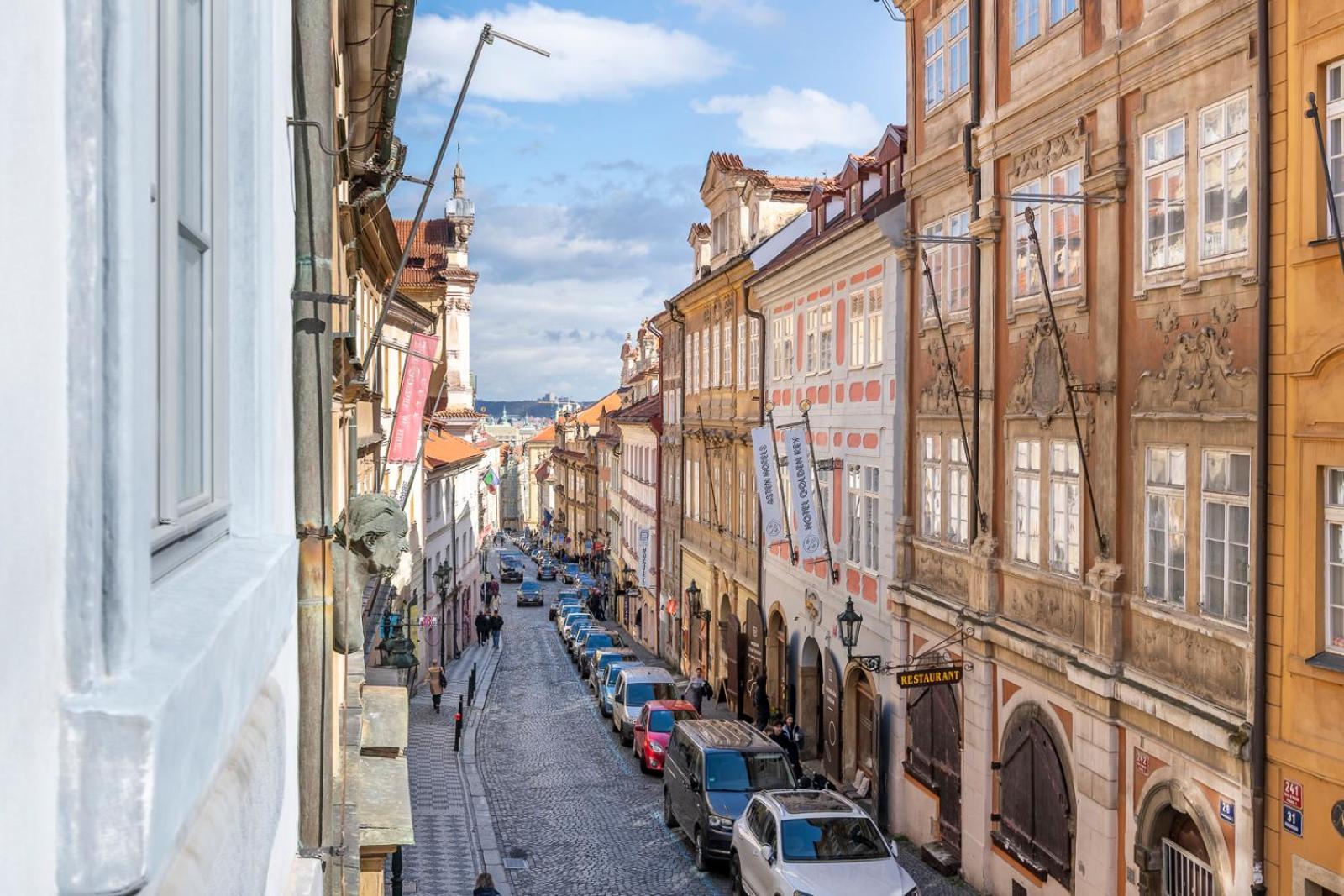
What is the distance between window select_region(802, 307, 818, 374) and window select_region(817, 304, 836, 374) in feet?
0.83

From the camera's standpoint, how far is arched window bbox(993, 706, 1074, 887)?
647 inches

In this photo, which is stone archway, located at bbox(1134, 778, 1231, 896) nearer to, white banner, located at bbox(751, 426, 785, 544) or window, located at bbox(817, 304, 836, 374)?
white banner, located at bbox(751, 426, 785, 544)

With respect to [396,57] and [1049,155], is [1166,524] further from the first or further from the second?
[396,57]

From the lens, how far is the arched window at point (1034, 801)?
16.4 meters

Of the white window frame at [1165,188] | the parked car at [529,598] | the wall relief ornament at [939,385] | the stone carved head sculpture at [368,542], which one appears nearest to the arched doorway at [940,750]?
the wall relief ornament at [939,385]

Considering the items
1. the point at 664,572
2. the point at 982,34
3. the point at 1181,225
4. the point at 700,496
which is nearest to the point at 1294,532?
the point at 1181,225

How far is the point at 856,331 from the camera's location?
25344 millimetres

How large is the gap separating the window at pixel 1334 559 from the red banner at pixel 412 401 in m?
10.7

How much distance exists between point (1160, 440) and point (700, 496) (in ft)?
94.1

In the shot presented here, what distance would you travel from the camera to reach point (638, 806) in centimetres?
2592

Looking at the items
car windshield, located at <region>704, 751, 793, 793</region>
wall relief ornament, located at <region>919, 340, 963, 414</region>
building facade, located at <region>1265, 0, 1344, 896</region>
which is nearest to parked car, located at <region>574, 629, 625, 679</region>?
car windshield, located at <region>704, 751, 793, 793</region>

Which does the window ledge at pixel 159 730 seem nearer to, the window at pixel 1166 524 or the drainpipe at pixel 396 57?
the drainpipe at pixel 396 57

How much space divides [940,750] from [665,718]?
394 inches

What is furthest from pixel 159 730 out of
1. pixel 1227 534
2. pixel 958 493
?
pixel 958 493
